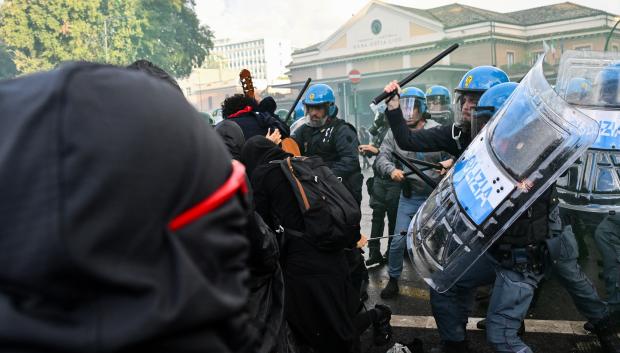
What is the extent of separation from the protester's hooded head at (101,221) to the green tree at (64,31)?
1331 inches

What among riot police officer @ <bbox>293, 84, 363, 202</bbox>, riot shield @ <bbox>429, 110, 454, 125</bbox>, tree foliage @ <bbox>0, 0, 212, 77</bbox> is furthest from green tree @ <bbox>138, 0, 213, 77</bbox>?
riot police officer @ <bbox>293, 84, 363, 202</bbox>

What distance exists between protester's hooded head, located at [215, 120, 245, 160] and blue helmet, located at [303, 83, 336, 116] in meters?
2.27

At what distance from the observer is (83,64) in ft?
2.51

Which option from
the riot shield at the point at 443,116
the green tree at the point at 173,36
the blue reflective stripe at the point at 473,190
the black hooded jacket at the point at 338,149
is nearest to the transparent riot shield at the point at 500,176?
the blue reflective stripe at the point at 473,190

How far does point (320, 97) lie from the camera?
18.0 ft

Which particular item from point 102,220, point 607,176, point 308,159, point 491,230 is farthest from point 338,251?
point 102,220

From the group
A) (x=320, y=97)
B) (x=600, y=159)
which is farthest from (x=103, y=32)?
(x=600, y=159)

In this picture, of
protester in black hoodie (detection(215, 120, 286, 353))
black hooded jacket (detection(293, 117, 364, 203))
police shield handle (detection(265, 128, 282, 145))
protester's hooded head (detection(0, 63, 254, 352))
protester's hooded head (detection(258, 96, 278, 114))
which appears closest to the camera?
protester's hooded head (detection(0, 63, 254, 352))

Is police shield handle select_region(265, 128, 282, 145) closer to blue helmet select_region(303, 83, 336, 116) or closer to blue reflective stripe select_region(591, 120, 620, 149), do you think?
blue helmet select_region(303, 83, 336, 116)

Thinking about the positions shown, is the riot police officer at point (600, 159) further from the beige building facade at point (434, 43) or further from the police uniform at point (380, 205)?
the beige building facade at point (434, 43)

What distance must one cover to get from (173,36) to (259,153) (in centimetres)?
3594

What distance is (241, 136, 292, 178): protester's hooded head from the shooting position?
9.26 feet

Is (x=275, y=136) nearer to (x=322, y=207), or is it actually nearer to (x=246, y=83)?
(x=246, y=83)

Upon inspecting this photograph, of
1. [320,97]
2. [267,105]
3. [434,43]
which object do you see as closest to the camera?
[267,105]
